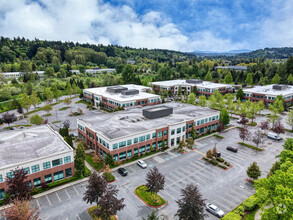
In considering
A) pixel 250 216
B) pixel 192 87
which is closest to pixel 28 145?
pixel 250 216

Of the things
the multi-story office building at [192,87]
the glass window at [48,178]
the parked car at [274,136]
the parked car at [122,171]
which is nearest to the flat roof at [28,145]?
the glass window at [48,178]

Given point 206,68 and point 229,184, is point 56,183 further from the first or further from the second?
point 206,68

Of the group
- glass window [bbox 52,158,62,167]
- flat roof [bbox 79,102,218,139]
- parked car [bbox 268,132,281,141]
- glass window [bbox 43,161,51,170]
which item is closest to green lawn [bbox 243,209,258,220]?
flat roof [bbox 79,102,218,139]

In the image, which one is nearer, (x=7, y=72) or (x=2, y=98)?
(x=2, y=98)

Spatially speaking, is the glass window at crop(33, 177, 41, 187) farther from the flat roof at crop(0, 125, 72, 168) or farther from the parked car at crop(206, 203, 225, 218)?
the parked car at crop(206, 203, 225, 218)

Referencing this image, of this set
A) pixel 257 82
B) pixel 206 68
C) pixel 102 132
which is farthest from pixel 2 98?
pixel 257 82

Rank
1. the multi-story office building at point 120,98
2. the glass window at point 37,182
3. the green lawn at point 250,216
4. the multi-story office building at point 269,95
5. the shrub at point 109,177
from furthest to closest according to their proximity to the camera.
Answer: the multi-story office building at point 269,95 < the multi-story office building at point 120,98 < the shrub at point 109,177 < the glass window at point 37,182 < the green lawn at point 250,216

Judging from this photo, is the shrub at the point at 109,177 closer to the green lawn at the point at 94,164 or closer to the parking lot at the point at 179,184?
the parking lot at the point at 179,184
